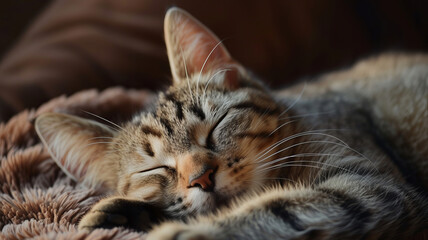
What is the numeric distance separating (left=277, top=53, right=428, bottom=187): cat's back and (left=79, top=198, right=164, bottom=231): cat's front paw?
0.46 metres

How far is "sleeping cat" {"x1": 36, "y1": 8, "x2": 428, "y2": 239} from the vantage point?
0.68m

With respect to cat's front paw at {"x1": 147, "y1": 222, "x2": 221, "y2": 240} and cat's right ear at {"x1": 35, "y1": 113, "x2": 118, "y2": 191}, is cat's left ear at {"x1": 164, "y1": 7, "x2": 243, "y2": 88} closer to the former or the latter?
cat's right ear at {"x1": 35, "y1": 113, "x2": 118, "y2": 191}

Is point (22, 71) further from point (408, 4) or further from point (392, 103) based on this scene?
point (408, 4)

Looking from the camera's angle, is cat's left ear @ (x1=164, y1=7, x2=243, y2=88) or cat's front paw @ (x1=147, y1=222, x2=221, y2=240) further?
cat's left ear @ (x1=164, y1=7, x2=243, y2=88)

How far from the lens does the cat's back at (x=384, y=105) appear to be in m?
1.12

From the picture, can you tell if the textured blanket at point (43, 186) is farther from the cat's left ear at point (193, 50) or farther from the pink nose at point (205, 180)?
the cat's left ear at point (193, 50)

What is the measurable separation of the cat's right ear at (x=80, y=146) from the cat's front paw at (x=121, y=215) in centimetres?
24

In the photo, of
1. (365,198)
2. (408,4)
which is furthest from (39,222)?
(408,4)

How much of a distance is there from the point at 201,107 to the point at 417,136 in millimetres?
678

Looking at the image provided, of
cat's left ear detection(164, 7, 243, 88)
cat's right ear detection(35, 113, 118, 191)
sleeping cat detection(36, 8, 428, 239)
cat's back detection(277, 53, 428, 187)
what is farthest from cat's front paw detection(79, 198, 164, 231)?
cat's back detection(277, 53, 428, 187)

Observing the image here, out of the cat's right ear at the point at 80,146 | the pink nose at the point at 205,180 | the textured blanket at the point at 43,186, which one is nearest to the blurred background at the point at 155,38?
the textured blanket at the point at 43,186

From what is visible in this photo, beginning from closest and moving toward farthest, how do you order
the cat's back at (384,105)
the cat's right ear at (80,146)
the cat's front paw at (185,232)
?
the cat's front paw at (185,232)
the cat's right ear at (80,146)
the cat's back at (384,105)

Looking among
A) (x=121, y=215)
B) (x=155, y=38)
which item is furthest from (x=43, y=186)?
(x=155, y=38)

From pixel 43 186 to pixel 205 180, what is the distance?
47cm
